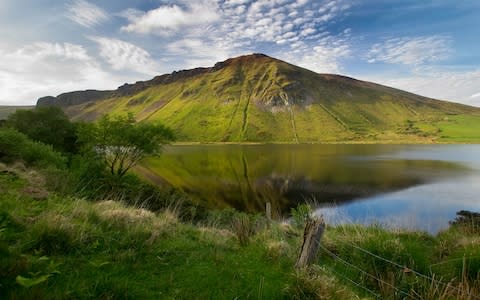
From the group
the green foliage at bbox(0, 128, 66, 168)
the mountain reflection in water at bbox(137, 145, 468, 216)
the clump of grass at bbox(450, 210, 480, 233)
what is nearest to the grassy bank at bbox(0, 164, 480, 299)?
the clump of grass at bbox(450, 210, 480, 233)

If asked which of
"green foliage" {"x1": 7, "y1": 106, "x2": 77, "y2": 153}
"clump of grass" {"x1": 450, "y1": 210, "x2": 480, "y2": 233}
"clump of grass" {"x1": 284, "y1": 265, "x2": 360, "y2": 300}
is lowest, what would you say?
"clump of grass" {"x1": 450, "y1": 210, "x2": 480, "y2": 233}

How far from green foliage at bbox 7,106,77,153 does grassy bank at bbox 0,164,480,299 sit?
36.0 metres

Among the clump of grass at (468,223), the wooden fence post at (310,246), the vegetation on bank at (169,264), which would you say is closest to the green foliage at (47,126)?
the vegetation on bank at (169,264)

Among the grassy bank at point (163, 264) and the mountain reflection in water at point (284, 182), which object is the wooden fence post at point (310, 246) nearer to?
the grassy bank at point (163, 264)

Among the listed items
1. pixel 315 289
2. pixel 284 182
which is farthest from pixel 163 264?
pixel 284 182

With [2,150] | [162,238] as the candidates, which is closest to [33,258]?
[162,238]

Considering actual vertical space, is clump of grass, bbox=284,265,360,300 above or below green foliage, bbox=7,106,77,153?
below

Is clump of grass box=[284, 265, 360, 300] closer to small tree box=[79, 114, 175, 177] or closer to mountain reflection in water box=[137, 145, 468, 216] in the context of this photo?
mountain reflection in water box=[137, 145, 468, 216]

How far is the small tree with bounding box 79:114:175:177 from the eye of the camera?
3978cm

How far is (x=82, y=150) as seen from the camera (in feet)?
126

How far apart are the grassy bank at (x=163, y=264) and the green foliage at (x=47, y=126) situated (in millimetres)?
36002

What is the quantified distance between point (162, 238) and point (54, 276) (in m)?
3.04

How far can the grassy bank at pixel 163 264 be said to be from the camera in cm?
457

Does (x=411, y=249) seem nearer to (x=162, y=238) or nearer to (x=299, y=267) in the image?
(x=299, y=267)
